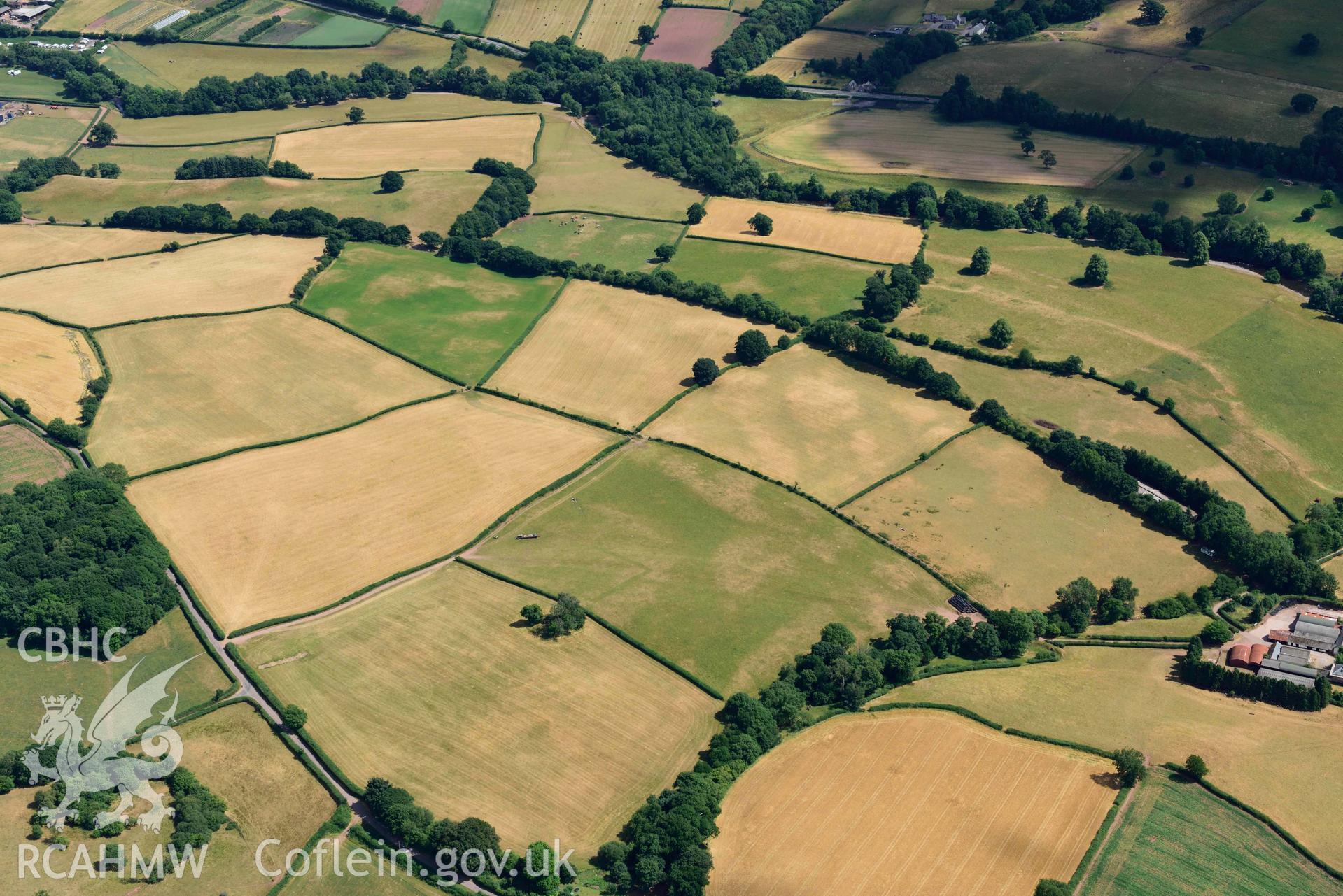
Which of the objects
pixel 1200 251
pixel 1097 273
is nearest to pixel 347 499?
pixel 1097 273

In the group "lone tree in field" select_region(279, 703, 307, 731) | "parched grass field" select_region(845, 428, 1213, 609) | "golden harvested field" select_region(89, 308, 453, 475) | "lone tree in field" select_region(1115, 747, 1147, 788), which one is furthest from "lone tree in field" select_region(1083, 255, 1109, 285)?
"lone tree in field" select_region(279, 703, 307, 731)

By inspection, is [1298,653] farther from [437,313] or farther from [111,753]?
[437,313]

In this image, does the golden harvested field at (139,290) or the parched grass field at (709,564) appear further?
the golden harvested field at (139,290)

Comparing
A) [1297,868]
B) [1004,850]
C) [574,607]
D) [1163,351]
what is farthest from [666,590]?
[1163,351]

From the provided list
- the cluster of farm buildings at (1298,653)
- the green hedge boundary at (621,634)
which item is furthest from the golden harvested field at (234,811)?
the cluster of farm buildings at (1298,653)

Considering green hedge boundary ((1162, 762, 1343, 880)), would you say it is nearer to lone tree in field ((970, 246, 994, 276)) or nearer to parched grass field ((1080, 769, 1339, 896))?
parched grass field ((1080, 769, 1339, 896))

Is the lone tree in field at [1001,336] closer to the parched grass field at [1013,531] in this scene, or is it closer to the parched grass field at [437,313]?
the parched grass field at [1013,531]

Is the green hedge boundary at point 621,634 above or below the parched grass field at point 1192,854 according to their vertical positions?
above
